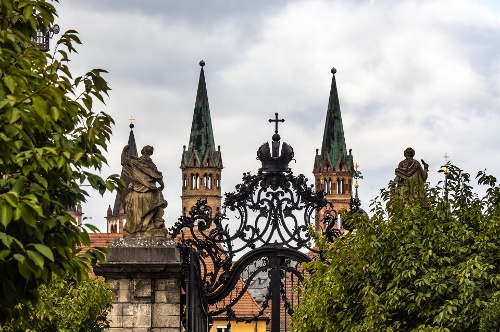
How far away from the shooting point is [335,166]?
138 meters

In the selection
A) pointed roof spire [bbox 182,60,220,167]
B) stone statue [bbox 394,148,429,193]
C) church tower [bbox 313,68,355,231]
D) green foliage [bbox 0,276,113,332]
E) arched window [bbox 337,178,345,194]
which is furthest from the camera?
arched window [bbox 337,178,345,194]

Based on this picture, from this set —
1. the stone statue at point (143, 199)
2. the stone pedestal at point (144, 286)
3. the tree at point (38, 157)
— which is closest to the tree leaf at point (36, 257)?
the tree at point (38, 157)

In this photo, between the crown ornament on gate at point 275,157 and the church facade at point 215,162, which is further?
the church facade at point 215,162

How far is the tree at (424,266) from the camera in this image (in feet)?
65.8

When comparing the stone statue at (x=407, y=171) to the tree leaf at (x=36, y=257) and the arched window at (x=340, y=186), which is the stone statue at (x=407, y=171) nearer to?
the tree leaf at (x=36, y=257)

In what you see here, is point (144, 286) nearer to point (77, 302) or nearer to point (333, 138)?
point (77, 302)

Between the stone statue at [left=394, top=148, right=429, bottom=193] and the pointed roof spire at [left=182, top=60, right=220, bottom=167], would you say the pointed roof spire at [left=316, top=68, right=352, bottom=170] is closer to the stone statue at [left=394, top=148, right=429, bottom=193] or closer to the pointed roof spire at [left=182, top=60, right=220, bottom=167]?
the pointed roof spire at [left=182, top=60, right=220, bottom=167]

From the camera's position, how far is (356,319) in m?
22.8

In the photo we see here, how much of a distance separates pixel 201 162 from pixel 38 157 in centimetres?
12398

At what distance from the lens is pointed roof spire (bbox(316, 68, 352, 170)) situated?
131 m

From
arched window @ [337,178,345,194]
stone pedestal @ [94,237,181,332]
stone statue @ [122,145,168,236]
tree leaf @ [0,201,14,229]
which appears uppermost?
arched window @ [337,178,345,194]

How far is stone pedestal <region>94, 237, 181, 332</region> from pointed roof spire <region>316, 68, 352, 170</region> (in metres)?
107

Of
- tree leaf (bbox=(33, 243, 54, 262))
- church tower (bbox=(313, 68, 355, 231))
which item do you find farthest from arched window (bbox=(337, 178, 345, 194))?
tree leaf (bbox=(33, 243, 54, 262))

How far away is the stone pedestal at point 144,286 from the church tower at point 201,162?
10092cm
